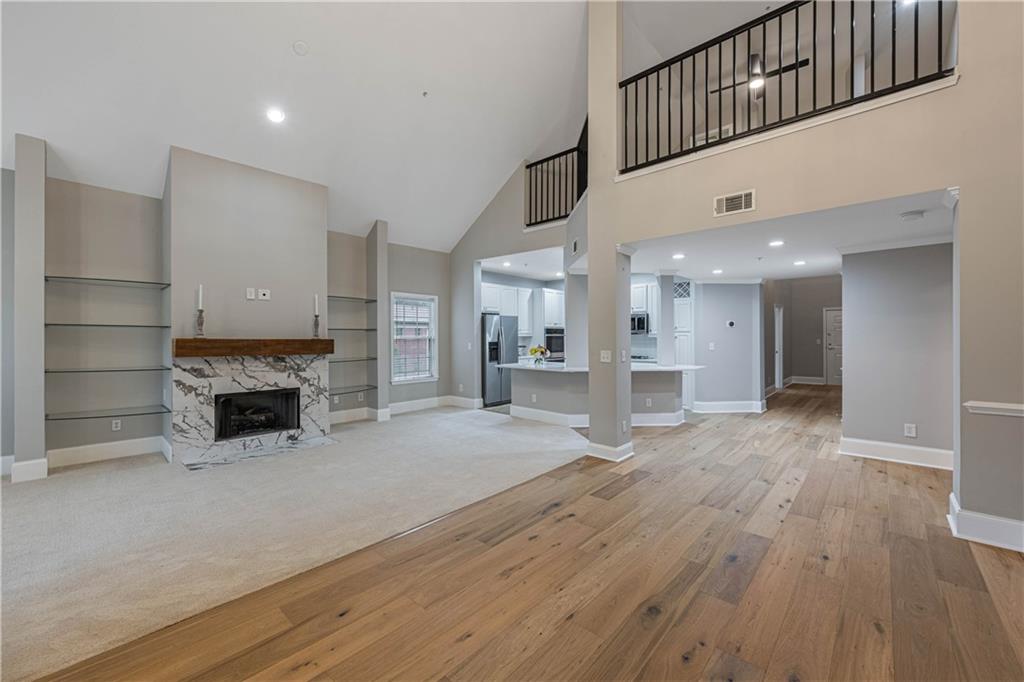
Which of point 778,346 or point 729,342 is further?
point 778,346

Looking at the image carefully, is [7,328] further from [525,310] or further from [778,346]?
[778,346]

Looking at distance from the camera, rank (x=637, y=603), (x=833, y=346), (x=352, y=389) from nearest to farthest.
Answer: (x=637, y=603) < (x=352, y=389) < (x=833, y=346)

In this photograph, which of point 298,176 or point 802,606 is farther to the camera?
point 298,176

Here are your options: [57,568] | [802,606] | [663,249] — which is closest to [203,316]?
[57,568]

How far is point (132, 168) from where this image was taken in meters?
4.45

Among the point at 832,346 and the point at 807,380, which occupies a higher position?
the point at 832,346

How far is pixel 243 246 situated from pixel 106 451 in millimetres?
2692

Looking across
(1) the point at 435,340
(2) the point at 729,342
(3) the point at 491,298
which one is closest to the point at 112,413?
(1) the point at 435,340

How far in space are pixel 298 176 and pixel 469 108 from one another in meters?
2.43

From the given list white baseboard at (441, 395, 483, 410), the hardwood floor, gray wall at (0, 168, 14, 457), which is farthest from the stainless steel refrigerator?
gray wall at (0, 168, 14, 457)

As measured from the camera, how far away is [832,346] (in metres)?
10.3

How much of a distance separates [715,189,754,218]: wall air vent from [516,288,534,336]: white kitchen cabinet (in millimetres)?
5808

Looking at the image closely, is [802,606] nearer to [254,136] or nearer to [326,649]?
[326,649]

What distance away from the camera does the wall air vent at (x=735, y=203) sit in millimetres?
3367
